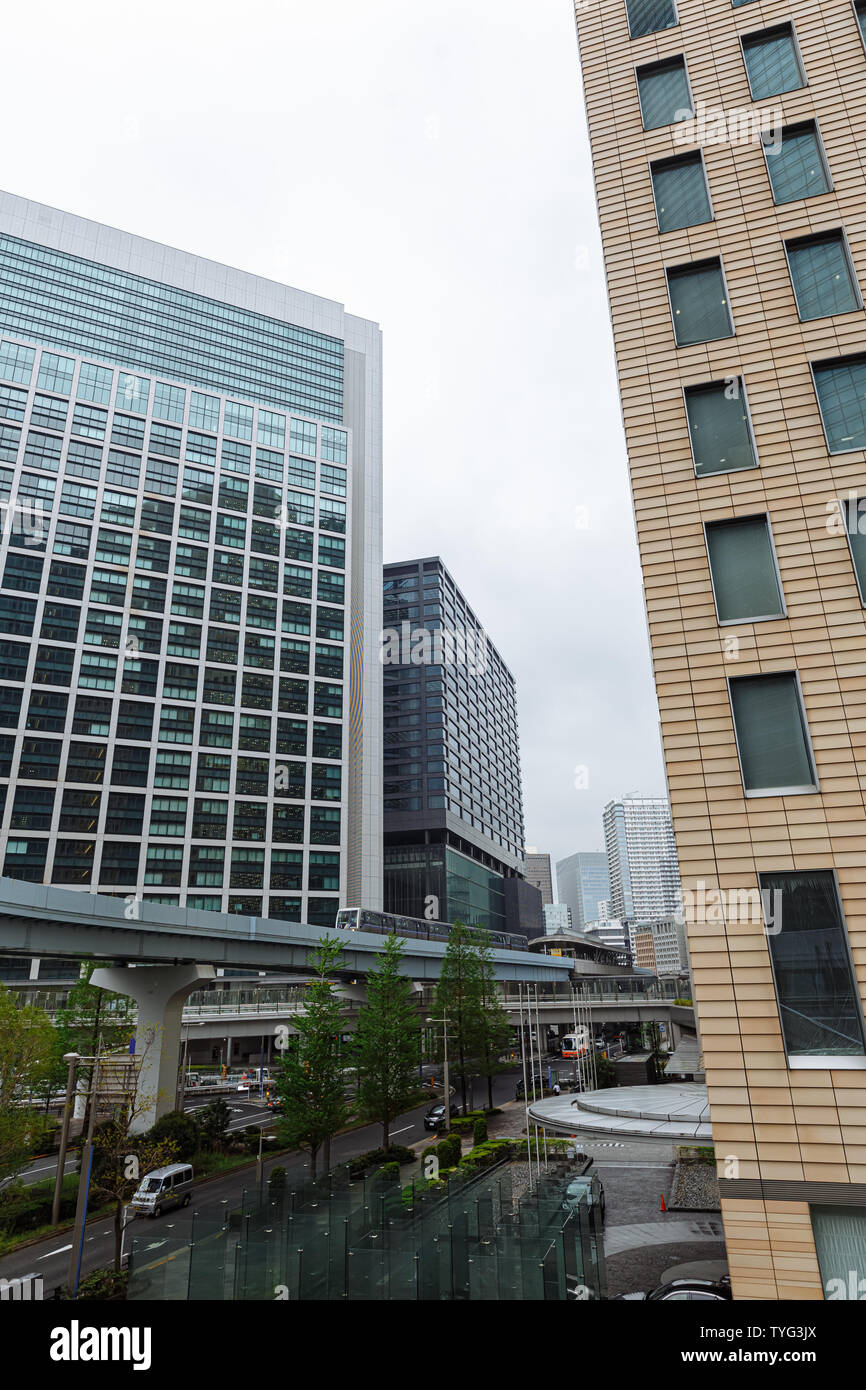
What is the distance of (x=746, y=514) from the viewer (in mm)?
12156

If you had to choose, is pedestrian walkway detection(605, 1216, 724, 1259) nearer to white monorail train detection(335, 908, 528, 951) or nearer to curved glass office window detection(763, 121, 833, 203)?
curved glass office window detection(763, 121, 833, 203)

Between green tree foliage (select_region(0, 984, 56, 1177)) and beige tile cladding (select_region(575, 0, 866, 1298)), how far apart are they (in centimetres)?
2414

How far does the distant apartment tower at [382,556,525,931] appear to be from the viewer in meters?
112

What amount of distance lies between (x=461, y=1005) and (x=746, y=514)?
159 feet

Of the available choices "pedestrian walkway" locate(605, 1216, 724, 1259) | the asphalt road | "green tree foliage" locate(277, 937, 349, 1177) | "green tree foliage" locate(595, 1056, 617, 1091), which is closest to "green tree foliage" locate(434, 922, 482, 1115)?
the asphalt road

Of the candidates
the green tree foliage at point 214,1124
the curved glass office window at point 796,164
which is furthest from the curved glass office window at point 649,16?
the green tree foliage at point 214,1124

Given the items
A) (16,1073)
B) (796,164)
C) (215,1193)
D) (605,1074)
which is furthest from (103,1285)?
(605,1074)

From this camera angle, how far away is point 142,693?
85500 millimetres

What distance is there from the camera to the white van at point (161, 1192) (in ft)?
101

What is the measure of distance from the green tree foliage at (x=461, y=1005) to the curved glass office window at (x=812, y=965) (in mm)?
45377

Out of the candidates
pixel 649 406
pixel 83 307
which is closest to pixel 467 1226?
pixel 649 406

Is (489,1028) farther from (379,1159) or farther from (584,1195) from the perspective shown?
(584,1195)

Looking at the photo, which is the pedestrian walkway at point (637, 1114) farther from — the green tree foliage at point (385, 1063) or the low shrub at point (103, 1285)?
the green tree foliage at point (385, 1063)
